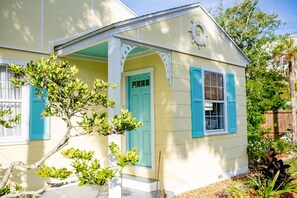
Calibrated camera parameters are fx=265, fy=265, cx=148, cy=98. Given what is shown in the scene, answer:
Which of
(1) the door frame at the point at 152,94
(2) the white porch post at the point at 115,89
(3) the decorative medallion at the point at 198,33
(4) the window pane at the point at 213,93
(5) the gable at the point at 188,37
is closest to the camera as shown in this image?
(2) the white porch post at the point at 115,89

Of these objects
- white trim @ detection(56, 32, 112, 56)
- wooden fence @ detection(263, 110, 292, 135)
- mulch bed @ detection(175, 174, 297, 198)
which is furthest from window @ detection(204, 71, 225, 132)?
wooden fence @ detection(263, 110, 292, 135)

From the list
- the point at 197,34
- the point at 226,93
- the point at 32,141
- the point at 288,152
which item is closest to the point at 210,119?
the point at 226,93

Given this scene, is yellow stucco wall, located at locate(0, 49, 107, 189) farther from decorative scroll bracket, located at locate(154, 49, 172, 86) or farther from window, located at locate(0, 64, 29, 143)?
decorative scroll bracket, located at locate(154, 49, 172, 86)

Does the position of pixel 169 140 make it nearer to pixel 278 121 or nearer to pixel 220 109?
pixel 220 109

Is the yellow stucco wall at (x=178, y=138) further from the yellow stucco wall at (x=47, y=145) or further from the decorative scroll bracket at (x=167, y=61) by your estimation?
the yellow stucco wall at (x=47, y=145)

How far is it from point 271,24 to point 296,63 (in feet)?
16.0

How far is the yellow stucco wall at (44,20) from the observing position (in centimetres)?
523

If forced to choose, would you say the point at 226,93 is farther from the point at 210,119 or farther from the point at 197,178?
the point at 197,178

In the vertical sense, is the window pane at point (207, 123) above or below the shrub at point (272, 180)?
above

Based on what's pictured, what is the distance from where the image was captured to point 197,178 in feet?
20.8

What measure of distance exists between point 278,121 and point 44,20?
443 inches

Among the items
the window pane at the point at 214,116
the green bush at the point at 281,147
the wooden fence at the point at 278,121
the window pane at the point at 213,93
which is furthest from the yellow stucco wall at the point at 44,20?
the wooden fence at the point at 278,121

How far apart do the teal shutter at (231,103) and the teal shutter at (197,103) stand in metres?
1.30

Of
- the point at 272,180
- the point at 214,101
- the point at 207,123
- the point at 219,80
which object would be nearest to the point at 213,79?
the point at 219,80
